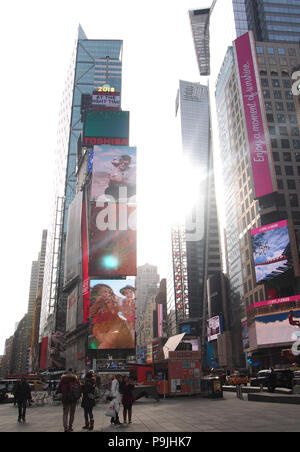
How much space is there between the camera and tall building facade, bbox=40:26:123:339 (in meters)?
132

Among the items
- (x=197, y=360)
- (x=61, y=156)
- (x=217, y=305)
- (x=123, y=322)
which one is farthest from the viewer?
(x=61, y=156)

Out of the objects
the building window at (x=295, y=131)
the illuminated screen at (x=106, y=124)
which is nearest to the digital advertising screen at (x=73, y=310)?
the illuminated screen at (x=106, y=124)

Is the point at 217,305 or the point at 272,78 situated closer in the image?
the point at 272,78

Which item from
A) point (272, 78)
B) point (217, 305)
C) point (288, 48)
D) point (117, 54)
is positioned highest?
point (117, 54)

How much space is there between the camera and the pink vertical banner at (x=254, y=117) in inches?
3164

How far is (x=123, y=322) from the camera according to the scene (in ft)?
265

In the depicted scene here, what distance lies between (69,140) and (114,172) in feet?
189

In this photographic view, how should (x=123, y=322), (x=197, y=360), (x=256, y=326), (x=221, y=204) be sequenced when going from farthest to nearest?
(x=221, y=204) → (x=123, y=322) → (x=256, y=326) → (x=197, y=360)

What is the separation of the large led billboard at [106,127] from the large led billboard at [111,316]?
3487 centimetres

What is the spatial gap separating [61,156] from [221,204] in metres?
70.9

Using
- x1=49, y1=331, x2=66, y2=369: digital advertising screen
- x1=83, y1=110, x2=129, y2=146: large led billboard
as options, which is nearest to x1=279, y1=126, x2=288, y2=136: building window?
x1=83, y1=110, x2=129, y2=146: large led billboard

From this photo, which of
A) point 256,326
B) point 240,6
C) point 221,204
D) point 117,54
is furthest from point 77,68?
point 256,326

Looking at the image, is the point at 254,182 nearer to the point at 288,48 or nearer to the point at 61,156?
the point at 288,48
